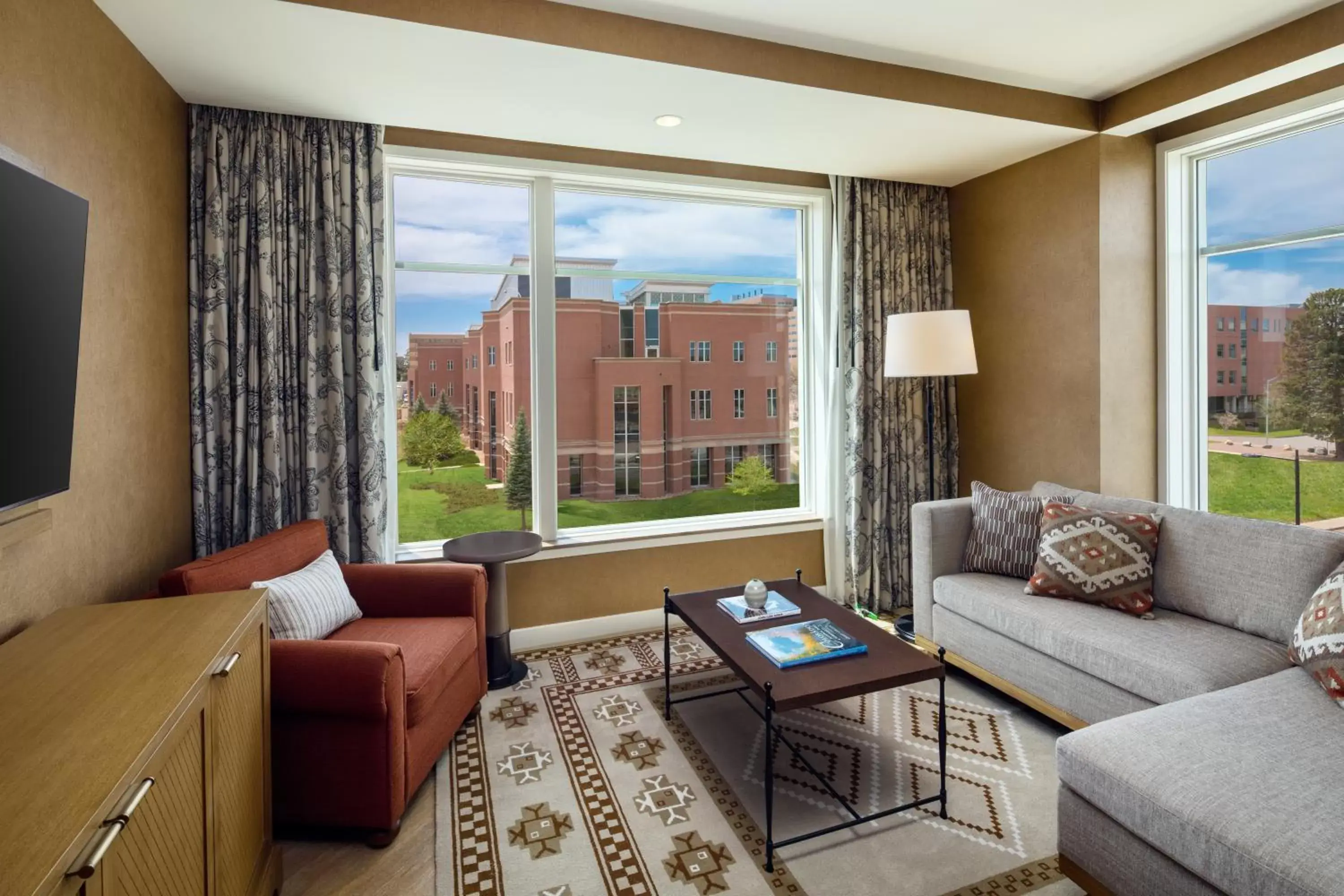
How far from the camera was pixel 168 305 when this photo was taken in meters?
2.76

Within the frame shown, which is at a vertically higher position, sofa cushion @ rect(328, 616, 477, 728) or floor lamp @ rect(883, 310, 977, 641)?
floor lamp @ rect(883, 310, 977, 641)

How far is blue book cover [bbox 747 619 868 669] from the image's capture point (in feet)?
7.54

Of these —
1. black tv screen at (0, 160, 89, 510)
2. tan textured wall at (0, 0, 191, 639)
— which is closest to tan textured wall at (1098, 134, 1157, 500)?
black tv screen at (0, 160, 89, 510)

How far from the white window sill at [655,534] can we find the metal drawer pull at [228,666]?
181 centimetres

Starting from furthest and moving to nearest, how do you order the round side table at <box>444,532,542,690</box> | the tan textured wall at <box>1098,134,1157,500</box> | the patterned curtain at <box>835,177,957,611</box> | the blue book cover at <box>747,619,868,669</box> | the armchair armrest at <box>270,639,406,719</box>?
the patterned curtain at <box>835,177,957,611</box>, the tan textured wall at <box>1098,134,1157,500</box>, the round side table at <box>444,532,542,690</box>, the blue book cover at <box>747,619,868,669</box>, the armchair armrest at <box>270,639,406,719</box>

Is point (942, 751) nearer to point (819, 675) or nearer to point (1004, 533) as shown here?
point (819, 675)

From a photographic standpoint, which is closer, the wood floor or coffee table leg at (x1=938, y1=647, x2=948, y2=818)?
the wood floor

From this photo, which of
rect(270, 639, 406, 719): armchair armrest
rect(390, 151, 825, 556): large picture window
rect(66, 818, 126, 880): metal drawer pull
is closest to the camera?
rect(66, 818, 126, 880): metal drawer pull

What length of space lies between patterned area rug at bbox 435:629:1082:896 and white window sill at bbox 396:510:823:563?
29.4 inches

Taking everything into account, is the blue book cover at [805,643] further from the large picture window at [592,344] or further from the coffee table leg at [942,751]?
the large picture window at [592,344]

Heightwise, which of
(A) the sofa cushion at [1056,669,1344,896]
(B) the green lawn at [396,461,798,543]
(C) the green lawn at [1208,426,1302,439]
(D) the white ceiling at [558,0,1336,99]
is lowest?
(A) the sofa cushion at [1056,669,1344,896]

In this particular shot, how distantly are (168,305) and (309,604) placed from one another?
1.38 m

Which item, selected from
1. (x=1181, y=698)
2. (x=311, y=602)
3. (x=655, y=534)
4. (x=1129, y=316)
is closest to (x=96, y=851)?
(x=311, y=602)

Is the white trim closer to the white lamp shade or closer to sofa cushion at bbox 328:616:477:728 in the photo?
sofa cushion at bbox 328:616:477:728
